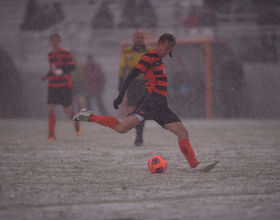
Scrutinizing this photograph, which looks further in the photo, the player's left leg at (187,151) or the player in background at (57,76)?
the player in background at (57,76)

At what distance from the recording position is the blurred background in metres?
12.6

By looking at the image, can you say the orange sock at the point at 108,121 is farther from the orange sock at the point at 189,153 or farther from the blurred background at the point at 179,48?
the blurred background at the point at 179,48

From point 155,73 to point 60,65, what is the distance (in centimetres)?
346

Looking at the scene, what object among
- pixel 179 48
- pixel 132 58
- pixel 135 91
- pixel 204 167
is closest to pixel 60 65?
pixel 132 58

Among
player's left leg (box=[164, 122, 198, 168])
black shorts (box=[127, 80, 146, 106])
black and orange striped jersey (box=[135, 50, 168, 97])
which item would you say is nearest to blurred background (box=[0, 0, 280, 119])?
black shorts (box=[127, 80, 146, 106])

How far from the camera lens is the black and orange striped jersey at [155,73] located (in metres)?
3.75

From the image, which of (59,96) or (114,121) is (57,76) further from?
(114,121)

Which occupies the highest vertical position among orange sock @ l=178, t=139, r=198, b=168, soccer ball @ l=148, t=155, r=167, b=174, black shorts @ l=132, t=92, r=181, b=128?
black shorts @ l=132, t=92, r=181, b=128

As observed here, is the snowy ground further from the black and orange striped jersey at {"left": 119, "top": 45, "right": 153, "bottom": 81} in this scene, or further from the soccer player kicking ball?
the black and orange striped jersey at {"left": 119, "top": 45, "right": 153, "bottom": 81}

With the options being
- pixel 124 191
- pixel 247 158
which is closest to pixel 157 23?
pixel 247 158

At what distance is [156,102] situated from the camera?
12.5 feet

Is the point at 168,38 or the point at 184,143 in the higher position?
the point at 168,38

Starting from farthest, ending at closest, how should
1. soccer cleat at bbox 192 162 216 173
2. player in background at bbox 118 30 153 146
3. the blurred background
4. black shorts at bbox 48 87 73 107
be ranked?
the blurred background → black shorts at bbox 48 87 73 107 → player in background at bbox 118 30 153 146 → soccer cleat at bbox 192 162 216 173

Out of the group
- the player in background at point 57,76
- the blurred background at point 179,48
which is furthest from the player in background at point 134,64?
the blurred background at point 179,48
